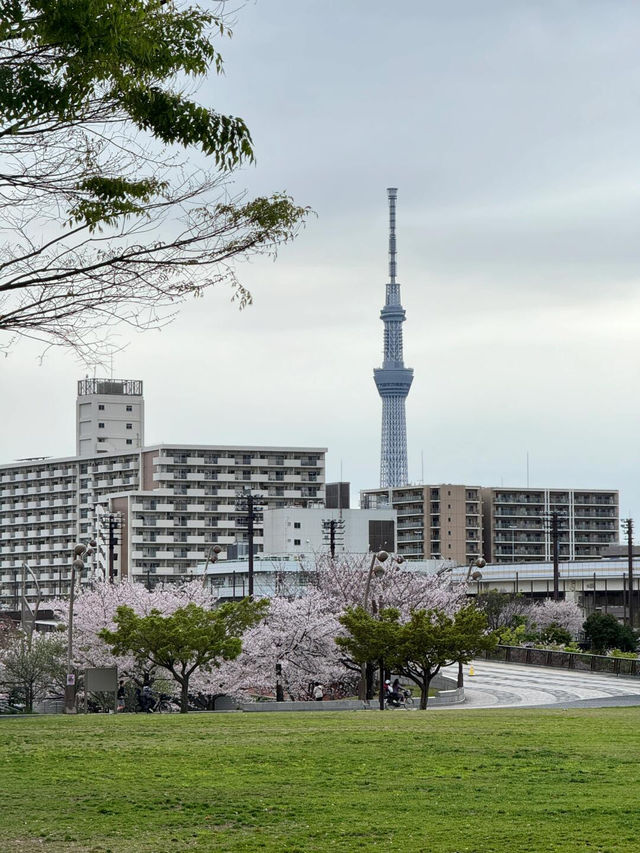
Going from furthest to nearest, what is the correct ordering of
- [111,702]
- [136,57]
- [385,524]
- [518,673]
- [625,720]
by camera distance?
1. [385,524]
2. [518,673]
3. [111,702]
4. [625,720]
5. [136,57]

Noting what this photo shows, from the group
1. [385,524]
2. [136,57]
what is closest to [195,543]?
[385,524]

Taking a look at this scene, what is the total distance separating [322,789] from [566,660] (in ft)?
196

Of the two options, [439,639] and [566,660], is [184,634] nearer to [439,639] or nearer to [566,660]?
[439,639]

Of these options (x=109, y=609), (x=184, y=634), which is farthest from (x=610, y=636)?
(x=184, y=634)

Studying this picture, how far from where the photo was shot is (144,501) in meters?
152

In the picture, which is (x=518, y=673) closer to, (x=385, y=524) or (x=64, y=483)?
(x=385, y=524)

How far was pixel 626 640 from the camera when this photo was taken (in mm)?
84500

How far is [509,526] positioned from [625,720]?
159030 millimetres

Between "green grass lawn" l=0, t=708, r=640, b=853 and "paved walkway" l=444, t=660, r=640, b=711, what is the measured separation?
26.5m

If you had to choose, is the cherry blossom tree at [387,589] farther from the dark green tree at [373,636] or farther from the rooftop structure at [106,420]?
the rooftop structure at [106,420]

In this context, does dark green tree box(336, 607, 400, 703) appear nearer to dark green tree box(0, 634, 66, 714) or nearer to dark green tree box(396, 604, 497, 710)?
dark green tree box(396, 604, 497, 710)

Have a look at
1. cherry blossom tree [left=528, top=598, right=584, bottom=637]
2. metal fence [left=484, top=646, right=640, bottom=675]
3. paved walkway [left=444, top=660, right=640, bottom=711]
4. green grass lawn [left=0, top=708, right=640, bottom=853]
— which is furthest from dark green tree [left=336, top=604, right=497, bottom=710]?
cherry blossom tree [left=528, top=598, right=584, bottom=637]

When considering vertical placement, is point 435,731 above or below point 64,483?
below

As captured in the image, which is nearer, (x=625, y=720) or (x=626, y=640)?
(x=625, y=720)
